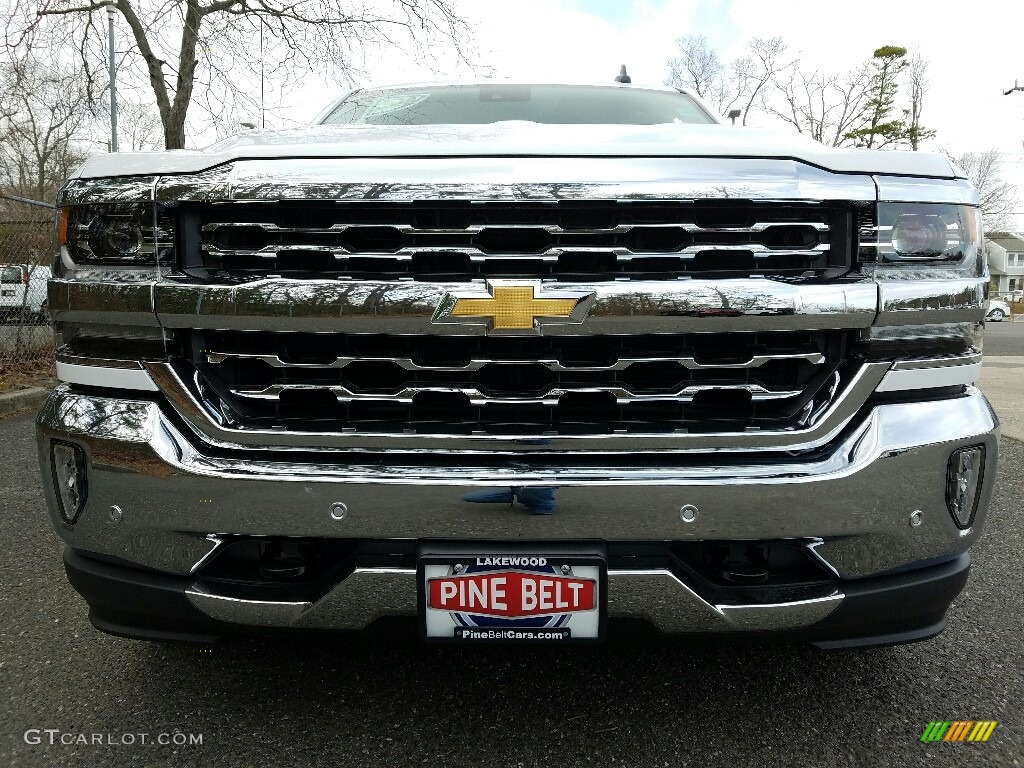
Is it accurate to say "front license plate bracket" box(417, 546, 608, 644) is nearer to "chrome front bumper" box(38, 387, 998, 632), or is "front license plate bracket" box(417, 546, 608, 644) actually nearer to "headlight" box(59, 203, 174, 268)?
"chrome front bumper" box(38, 387, 998, 632)

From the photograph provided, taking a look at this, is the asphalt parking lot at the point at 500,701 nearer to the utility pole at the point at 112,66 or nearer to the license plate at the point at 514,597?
the license plate at the point at 514,597

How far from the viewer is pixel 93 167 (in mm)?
1736

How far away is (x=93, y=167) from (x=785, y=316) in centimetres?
164

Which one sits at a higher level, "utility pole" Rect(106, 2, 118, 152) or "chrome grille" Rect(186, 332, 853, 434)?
"utility pole" Rect(106, 2, 118, 152)

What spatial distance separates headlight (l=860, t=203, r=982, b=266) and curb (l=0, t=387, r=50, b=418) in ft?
20.7

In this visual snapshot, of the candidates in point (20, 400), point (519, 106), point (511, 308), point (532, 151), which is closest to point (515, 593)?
point (511, 308)

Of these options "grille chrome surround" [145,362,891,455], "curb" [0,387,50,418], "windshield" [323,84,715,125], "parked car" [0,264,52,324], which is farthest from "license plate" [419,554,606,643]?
"parked car" [0,264,52,324]

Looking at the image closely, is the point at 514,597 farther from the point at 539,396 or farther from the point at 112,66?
the point at 112,66

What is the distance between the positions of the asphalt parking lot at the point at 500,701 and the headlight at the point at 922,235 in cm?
100

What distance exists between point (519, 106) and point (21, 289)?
636 centimetres

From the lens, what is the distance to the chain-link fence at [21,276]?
286 inches

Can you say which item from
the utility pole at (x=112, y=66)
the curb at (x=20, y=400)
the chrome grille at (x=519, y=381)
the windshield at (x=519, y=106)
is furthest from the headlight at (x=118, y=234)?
the utility pole at (x=112, y=66)

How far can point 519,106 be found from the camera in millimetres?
3242

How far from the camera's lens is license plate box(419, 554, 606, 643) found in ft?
5.15
